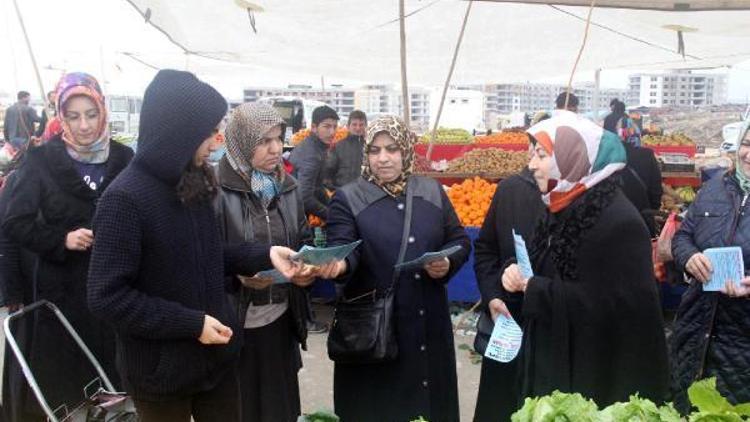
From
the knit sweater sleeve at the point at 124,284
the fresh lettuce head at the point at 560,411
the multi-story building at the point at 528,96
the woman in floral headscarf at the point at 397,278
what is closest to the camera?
the fresh lettuce head at the point at 560,411

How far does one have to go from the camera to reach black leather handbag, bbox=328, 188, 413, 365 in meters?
2.56

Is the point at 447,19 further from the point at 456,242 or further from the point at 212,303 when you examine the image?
the point at 212,303

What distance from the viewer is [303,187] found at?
18.9ft

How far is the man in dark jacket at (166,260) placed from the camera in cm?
185

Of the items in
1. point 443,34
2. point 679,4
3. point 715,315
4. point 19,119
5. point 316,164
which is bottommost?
point 715,315

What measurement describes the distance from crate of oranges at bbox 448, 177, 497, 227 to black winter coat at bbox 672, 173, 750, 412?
2.61 metres

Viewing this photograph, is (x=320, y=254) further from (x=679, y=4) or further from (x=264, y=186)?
(x=679, y=4)

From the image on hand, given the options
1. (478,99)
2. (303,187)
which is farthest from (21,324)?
(478,99)

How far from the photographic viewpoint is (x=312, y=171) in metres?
→ 5.95

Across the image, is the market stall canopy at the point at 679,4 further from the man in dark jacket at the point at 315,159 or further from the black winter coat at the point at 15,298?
the black winter coat at the point at 15,298

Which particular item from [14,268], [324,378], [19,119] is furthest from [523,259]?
[19,119]

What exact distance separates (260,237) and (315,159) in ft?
11.5

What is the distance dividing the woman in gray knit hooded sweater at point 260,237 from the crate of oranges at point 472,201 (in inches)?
123

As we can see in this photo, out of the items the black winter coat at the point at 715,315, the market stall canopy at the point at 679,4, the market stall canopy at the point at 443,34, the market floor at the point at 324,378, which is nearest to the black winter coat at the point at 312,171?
the market floor at the point at 324,378
